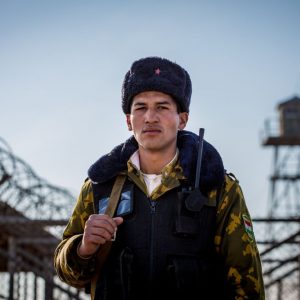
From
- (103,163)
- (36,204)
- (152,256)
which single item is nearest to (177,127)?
(103,163)

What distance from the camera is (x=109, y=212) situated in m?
3.27

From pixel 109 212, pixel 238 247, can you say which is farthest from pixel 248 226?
pixel 109 212

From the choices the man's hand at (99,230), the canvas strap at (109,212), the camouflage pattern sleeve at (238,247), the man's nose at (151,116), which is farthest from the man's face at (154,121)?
the man's hand at (99,230)

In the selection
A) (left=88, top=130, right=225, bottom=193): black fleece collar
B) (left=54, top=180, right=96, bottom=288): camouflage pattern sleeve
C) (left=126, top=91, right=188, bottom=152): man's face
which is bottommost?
(left=54, top=180, right=96, bottom=288): camouflage pattern sleeve

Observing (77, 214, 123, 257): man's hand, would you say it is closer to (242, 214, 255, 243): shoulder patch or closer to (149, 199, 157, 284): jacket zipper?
(149, 199, 157, 284): jacket zipper

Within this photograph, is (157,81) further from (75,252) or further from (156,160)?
(75,252)

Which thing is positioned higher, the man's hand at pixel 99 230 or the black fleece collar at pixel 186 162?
the black fleece collar at pixel 186 162

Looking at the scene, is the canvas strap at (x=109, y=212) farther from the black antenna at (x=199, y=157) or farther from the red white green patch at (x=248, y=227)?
the red white green patch at (x=248, y=227)

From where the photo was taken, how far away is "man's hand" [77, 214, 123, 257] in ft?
9.82

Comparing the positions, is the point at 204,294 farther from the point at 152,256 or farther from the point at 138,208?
the point at 138,208

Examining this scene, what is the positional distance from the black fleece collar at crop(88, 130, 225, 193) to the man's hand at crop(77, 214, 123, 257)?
1.33 ft

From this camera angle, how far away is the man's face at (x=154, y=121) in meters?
3.34

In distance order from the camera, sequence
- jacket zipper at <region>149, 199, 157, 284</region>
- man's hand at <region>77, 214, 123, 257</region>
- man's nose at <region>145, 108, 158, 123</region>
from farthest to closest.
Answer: man's nose at <region>145, 108, 158, 123</region>
jacket zipper at <region>149, 199, 157, 284</region>
man's hand at <region>77, 214, 123, 257</region>

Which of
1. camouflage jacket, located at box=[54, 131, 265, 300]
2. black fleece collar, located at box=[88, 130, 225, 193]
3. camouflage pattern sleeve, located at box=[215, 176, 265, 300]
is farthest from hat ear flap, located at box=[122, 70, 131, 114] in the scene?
camouflage pattern sleeve, located at box=[215, 176, 265, 300]
